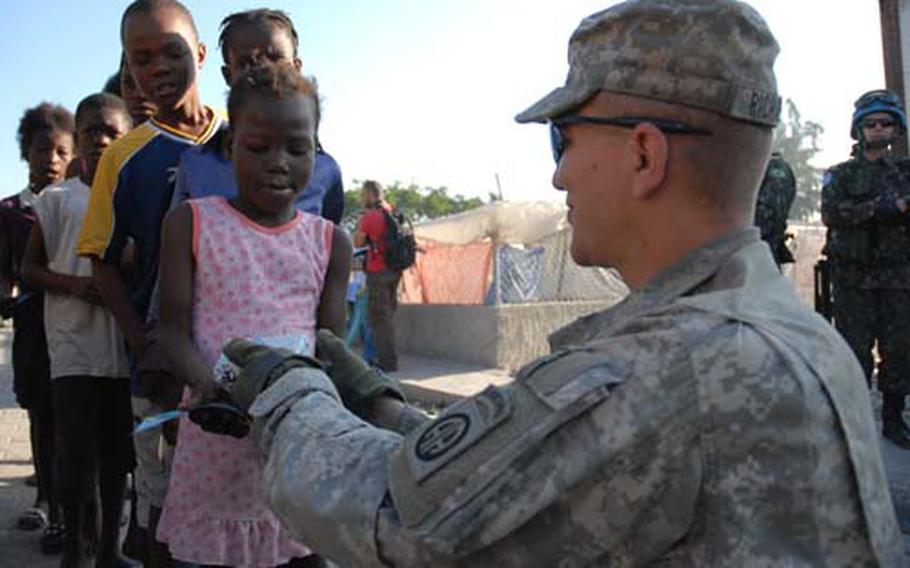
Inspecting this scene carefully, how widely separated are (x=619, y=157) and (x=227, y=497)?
1300mm

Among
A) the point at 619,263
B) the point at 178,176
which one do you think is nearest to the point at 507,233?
the point at 178,176

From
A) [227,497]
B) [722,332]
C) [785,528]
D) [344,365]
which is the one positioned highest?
[722,332]

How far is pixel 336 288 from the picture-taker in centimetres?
228

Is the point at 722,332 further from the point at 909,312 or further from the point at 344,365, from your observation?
the point at 909,312

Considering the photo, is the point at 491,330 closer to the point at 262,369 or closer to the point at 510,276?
the point at 510,276

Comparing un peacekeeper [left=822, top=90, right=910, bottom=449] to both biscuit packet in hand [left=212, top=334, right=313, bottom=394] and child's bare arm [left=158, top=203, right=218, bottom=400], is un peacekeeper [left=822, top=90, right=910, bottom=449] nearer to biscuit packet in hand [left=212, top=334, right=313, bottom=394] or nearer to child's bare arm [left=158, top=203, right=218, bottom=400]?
biscuit packet in hand [left=212, top=334, right=313, bottom=394]

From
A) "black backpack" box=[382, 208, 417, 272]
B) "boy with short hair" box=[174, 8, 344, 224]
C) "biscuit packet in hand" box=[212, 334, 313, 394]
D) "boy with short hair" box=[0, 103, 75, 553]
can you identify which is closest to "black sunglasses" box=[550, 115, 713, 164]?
"biscuit packet in hand" box=[212, 334, 313, 394]

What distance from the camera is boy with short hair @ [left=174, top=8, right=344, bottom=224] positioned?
93.0 inches

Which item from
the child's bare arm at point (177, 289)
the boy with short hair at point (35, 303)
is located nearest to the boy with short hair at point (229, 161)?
the child's bare arm at point (177, 289)

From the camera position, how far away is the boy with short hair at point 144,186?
2479mm

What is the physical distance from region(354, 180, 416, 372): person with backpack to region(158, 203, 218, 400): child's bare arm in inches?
265

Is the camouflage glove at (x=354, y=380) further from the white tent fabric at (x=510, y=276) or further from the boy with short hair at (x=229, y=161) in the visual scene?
the white tent fabric at (x=510, y=276)

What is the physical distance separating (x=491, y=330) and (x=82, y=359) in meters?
6.18

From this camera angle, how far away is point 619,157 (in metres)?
1.22
